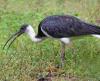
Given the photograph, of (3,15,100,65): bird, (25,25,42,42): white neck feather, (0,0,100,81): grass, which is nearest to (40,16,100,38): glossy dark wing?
(3,15,100,65): bird

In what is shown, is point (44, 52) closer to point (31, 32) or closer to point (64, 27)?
point (31, 32)

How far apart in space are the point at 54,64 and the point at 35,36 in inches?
28.5

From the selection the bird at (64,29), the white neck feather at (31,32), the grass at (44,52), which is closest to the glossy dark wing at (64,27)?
the bird at (64,29)

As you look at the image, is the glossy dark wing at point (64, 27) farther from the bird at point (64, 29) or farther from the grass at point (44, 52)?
the grass at point (44, 52)

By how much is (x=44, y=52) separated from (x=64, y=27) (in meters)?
0.64

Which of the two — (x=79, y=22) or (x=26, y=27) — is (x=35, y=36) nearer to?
(x=26, y=27)

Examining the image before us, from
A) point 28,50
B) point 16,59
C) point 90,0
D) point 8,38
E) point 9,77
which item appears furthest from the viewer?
point 90,0

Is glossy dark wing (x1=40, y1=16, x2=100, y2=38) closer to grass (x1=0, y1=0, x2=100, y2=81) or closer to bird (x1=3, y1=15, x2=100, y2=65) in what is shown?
bird (x1=3, y1=15, x2=100, y2=65)

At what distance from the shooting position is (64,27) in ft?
29.4

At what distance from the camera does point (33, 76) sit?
831 cm

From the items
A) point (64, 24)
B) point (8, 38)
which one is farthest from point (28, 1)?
point (64, 24)

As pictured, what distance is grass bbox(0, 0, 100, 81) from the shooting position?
27.4 ft

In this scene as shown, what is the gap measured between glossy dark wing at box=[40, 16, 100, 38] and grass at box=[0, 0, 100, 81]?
0.26 m

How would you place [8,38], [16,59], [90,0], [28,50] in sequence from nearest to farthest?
[16,59] → [28,50] → [8,38] → [90,0]
